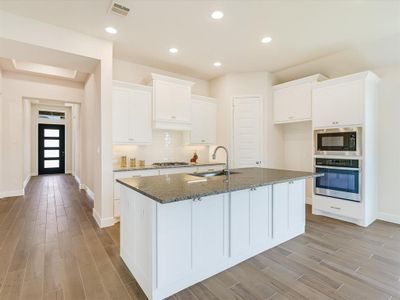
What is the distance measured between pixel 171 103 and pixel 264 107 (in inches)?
81.6

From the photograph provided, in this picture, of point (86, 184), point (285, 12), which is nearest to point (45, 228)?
point (86, 184)

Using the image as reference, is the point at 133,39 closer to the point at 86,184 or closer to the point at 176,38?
the point at 176,38

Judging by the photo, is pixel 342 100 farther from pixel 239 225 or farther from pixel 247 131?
pixel 239 225

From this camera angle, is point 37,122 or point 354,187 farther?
point 37,122

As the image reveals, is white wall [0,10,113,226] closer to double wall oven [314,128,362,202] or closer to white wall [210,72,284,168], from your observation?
white wall [210,72,284,168]

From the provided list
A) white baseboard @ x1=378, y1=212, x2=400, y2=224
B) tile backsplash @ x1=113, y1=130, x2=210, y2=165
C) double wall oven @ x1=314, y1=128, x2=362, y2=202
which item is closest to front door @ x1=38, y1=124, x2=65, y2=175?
tile backsplash @ x1=113, y1=130, x2=210, y2=165

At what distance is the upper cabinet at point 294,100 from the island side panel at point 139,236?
3.64m

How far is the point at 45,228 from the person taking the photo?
3252mm

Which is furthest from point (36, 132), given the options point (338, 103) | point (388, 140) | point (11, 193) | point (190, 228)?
point (388, 140)

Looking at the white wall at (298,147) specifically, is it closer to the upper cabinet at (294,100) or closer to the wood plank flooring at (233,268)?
the upper cabinet at (294,100)

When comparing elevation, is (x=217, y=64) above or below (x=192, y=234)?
above

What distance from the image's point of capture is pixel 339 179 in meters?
3.61

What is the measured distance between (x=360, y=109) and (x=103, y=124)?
163 inches

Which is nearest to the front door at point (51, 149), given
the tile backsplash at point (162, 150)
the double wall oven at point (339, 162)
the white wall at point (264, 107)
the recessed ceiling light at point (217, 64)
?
the tile backsplash at point (162, 150)
